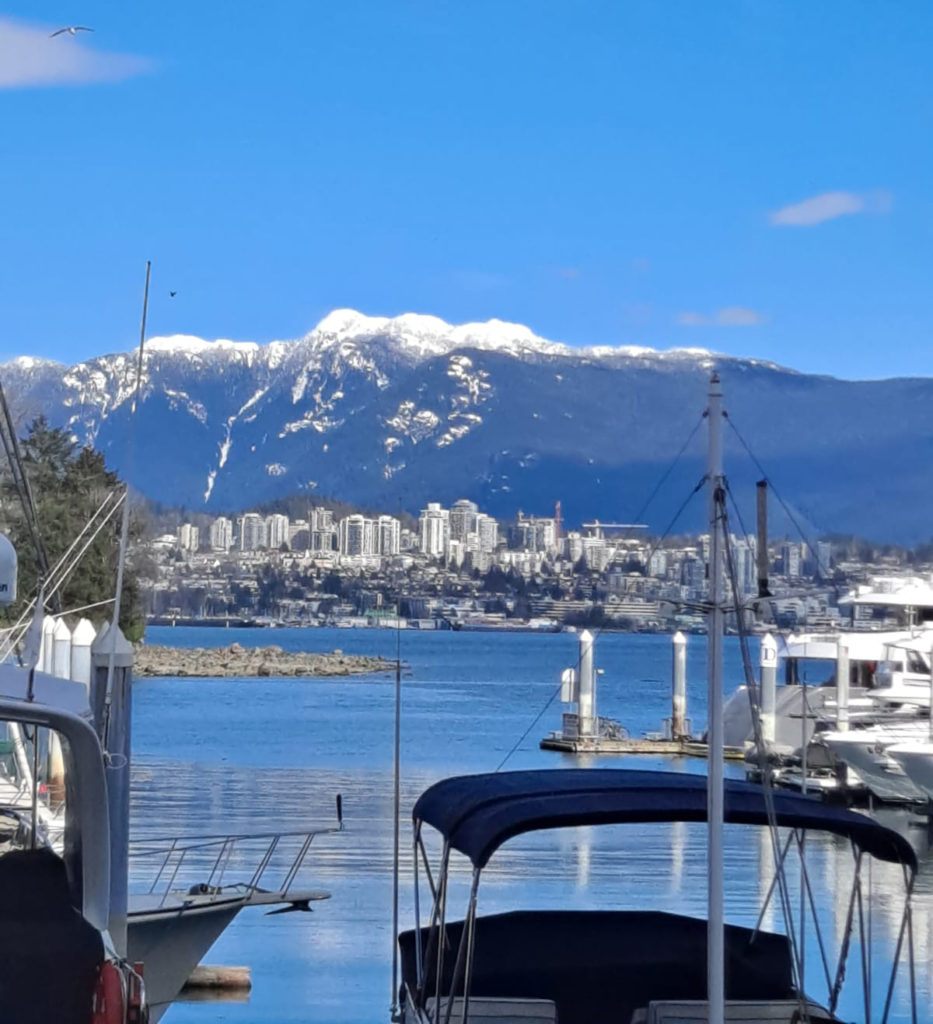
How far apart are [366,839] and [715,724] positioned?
25.0 meters

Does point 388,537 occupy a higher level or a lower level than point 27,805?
higher

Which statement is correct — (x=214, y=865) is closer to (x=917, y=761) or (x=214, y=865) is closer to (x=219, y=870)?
(x=219, y=870)

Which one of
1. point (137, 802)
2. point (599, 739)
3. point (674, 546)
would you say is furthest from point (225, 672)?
point (674, 546)

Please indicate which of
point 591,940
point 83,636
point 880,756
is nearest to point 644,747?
point 880,756

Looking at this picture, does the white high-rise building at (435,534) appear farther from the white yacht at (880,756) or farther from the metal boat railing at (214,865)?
the metal boat railing at (214,865)

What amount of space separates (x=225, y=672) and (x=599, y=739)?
67.6 metres

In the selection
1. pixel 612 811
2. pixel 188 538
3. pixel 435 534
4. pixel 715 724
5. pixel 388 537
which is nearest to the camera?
pixel 715 724

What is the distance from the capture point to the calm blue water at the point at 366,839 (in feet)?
65.3

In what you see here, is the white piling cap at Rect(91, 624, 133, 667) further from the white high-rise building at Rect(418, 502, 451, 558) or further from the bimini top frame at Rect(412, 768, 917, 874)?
the white high-rise building at Rect(418, 502, 451, 558)

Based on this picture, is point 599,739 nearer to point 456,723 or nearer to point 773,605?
point 456,723

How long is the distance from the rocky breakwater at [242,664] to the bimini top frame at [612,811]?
98.8 meters

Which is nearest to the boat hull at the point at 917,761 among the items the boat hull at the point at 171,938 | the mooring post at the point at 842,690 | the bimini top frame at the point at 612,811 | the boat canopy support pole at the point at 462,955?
the mooring post at the point at 842,690

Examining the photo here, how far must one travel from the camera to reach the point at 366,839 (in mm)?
32594

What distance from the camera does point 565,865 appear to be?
3041cm
